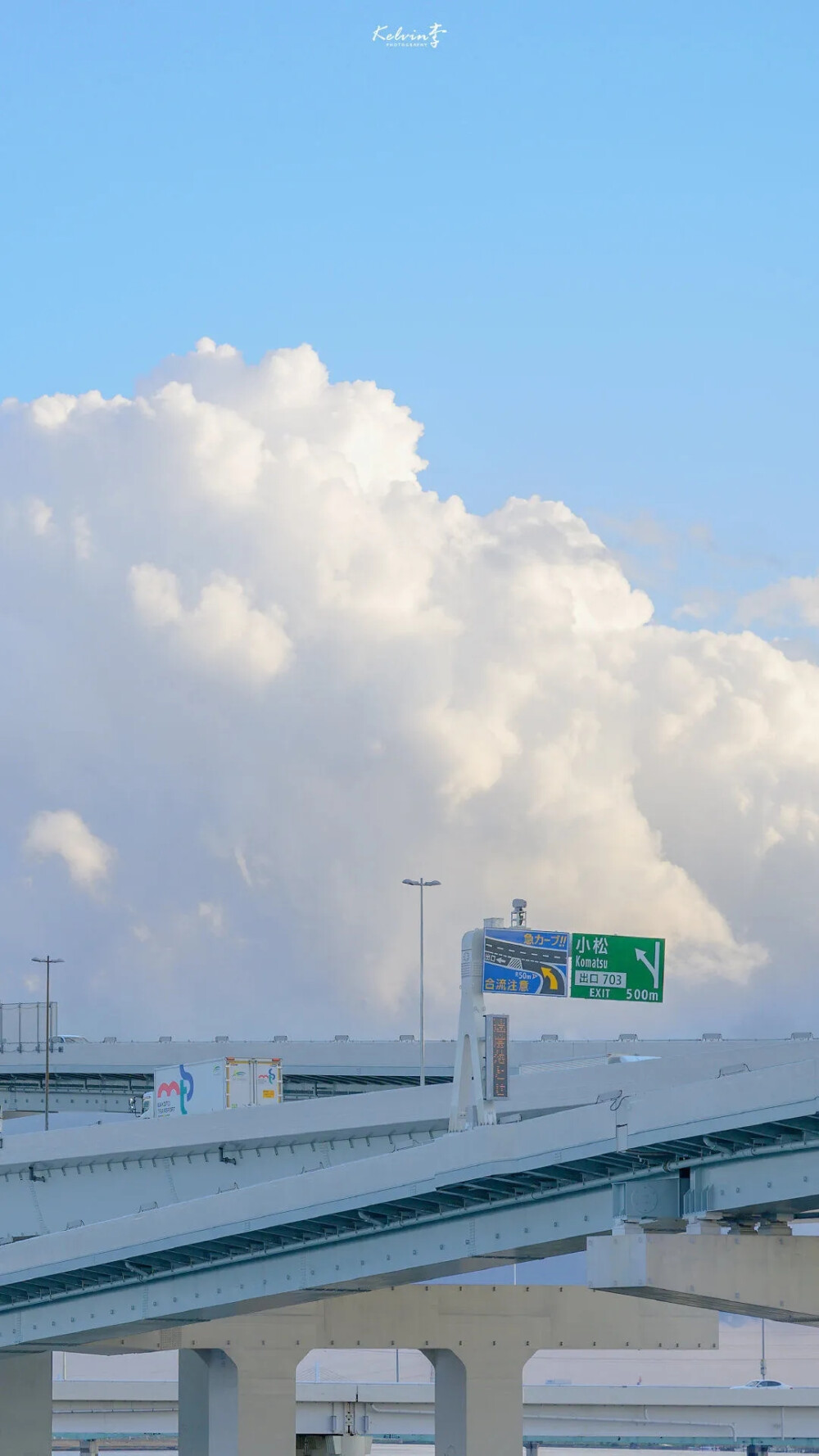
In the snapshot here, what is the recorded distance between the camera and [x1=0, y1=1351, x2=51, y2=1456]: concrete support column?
57219 mm

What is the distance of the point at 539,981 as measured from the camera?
158 ft

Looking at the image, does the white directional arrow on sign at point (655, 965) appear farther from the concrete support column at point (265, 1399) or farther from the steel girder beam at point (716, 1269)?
the concrete support column at point (265, 1399)

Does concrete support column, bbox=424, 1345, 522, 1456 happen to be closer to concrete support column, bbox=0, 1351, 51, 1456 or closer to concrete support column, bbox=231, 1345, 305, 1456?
concrete support column, bbox=231, 1345, 305, 1456

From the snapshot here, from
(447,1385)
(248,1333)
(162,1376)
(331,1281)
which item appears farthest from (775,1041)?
(162,1376)

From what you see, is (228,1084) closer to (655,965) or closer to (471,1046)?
(655,965)

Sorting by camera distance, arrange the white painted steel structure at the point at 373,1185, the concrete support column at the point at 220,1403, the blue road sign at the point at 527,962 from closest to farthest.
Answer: the white painted steel structure at the point at 373,1185 → the blue road sign at the point at 527,962 → the concrete support column at the point at 220,1403

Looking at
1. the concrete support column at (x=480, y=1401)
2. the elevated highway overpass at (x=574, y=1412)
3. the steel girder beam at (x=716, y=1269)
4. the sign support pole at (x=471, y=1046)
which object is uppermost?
the sign support pole at (x=471, y=1046)

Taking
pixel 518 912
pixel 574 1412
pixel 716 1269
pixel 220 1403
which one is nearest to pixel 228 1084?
pixel 220 1403

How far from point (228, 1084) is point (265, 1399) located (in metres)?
14.7

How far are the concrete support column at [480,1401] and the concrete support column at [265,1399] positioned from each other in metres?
4.67

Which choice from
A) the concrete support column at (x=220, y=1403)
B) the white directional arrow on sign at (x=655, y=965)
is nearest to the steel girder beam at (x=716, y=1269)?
the white directional arrow on sign at (x=655, y=965)

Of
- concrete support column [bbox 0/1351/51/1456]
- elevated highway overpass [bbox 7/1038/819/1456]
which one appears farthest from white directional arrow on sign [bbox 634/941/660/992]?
concrete support column [bbox 0/1351/51/1456]

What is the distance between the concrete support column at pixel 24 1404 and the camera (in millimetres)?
57219

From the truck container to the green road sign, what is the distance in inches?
905
